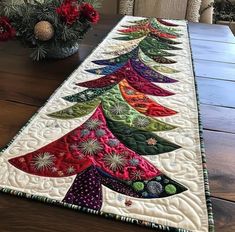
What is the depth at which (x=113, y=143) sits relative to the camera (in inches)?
25.7

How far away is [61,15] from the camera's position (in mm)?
948

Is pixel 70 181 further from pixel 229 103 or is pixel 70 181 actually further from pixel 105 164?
pixel 229 103

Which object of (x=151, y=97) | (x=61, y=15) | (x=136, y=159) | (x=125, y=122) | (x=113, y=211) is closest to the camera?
(x=113, y=211)

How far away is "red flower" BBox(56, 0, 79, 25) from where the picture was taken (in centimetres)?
94

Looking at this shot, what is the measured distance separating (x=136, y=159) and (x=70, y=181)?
0.14m

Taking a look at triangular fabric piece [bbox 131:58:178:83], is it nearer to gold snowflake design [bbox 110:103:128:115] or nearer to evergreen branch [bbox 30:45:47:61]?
gold snowflake design [bbox 110:103:128:115]

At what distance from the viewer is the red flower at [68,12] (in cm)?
94

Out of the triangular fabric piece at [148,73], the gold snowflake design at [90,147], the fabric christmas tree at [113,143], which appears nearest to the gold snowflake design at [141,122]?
the fabric christmas tree at [113,143]

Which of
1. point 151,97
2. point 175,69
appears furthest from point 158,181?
point 175,69

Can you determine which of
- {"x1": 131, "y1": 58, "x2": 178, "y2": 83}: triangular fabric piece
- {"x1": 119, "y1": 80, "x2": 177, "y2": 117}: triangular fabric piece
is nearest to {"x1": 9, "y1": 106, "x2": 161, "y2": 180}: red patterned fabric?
{"x1": 119, "y1": 80, "x2": 177, "y2": 117}: triangular fabric piece

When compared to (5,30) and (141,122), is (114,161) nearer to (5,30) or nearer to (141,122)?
(141,122)

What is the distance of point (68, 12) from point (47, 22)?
0.07 m

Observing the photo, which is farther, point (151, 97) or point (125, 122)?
point (151, 97)

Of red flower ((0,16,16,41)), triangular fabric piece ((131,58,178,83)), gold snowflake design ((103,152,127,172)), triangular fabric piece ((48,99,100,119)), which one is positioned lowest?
gold snowflake design ((103,152,127,172))
